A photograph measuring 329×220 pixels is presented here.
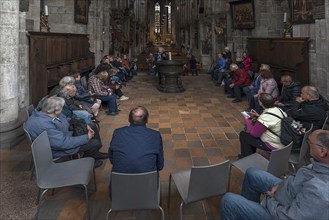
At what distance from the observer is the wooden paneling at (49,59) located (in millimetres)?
6164

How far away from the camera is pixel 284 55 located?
7719mm

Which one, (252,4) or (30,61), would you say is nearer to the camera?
(30,61)

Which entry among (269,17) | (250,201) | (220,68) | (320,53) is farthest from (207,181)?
(220,68)

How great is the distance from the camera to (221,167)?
2404 millimetres

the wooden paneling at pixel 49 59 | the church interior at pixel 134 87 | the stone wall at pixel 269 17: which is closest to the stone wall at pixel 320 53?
the church interior at pixel 134 87

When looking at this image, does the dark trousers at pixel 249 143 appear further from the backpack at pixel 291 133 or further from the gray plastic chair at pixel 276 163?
the gray plastic chair at pixel 276 163

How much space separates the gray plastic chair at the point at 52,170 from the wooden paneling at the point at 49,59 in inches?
148

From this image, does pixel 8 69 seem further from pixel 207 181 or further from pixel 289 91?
pixel 289 91

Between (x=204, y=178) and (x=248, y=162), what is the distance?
1.00 metres

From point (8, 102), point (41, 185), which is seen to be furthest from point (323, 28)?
point (8, 102)

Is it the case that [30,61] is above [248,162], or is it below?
above

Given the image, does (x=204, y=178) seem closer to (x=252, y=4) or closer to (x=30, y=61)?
(x=30, y=61)

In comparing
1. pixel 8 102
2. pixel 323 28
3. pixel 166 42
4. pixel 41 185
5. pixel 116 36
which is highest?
pixel 166 42

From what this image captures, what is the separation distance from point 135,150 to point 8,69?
349 centimetres
